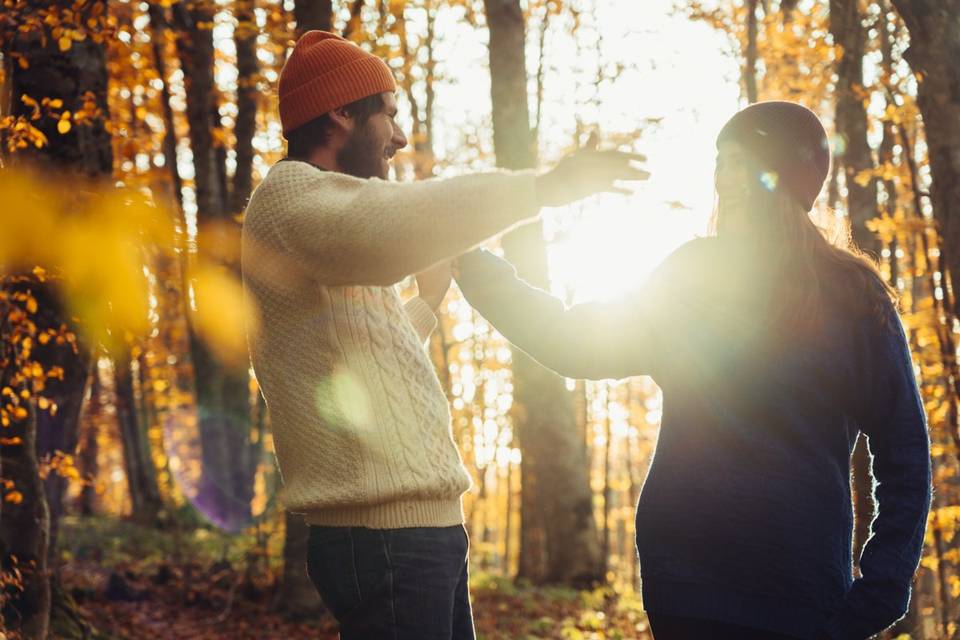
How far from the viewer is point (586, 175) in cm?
201

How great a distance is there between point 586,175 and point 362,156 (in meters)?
0.69

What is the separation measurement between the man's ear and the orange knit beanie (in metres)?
0.02

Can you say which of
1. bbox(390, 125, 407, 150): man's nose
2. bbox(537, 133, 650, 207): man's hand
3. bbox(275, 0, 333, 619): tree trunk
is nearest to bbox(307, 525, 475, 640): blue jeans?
bbox(537, 133, 650, 207): man's hand

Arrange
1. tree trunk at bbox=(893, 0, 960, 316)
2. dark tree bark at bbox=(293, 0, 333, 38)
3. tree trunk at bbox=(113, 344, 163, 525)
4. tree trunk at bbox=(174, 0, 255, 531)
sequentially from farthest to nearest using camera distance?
tree trunk at bbox=(113, 344, 163, 525)
tree trunk at bbox=(174, 0, 255, 531)
dark tree bark at bbox=(293, 0, 333, 38)
tree trunk at bbox=(893, 0, 960, 316)

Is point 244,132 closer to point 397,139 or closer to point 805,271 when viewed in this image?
point 397,139

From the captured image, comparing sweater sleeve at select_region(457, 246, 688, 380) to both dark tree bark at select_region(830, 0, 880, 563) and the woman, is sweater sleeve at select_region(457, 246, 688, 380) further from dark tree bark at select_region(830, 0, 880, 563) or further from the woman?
dark tree bark at select_region(830, 0, 880, 563)

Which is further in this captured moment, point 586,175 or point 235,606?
point 235,606

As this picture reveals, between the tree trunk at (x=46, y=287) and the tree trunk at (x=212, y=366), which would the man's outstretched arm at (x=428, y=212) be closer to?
the tree trunk at (x=46, y=287)

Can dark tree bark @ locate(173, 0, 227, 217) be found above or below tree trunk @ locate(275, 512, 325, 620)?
above

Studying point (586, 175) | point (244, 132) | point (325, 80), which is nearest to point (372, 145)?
point (325, 80)

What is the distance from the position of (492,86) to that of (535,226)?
1765 millimetres

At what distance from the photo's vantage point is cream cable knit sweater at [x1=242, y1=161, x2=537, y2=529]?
2.06m

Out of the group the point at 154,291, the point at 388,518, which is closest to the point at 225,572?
the point at 154,291

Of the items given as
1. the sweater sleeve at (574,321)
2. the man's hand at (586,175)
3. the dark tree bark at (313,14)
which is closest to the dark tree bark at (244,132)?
the dark tree bark at (313,14)
